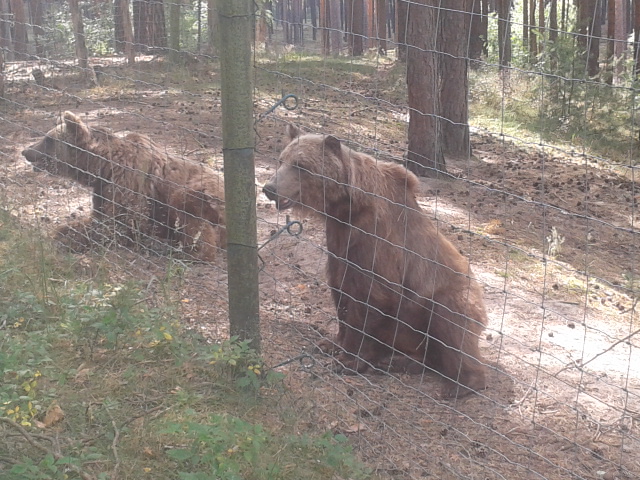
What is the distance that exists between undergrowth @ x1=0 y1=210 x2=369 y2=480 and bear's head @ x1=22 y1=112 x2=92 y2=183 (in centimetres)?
313

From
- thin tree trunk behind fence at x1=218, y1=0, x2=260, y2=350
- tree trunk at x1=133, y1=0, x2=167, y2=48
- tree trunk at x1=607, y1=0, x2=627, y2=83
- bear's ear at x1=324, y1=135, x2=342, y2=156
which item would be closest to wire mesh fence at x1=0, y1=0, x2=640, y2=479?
bear's ear at x1=324, y1=135, x2=342, y2=156

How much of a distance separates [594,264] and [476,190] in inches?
98.7

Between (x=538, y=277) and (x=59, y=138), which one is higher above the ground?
(x=59, y=138)

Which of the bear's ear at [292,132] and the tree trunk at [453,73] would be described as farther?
the tree trunk at [453,73]

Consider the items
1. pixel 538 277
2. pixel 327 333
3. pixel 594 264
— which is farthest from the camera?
pixel 594 264

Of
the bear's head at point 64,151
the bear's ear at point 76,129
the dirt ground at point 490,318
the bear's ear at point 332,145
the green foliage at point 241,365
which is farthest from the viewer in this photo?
the bear's head at point 64,151

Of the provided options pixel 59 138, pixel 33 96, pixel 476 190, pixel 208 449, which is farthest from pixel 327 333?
pixel 33 96

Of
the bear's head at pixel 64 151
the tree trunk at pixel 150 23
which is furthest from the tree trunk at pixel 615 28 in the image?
the bear's head at pixel 64 151

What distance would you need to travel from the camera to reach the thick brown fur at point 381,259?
217 inches

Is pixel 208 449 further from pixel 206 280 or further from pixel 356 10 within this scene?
pixel 356 10

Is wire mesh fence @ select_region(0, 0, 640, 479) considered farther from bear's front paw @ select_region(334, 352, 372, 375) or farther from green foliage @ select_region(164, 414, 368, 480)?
green foliage @ select_region(164, 414, 368, 480)

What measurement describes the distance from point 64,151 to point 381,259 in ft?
14.8

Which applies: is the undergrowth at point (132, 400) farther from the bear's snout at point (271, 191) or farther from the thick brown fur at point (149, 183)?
the thick brown fur at point (149, 183)

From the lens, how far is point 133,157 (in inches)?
313
